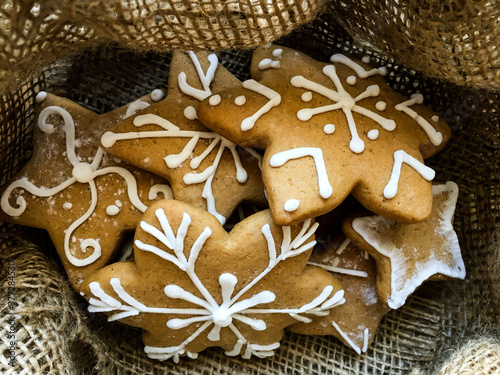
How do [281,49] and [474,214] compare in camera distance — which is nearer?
[281,49]

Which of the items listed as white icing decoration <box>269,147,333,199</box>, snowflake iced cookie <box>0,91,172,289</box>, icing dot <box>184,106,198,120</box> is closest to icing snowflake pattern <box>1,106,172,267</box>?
snowflake iced cookie <box>0,91,172,289</box>

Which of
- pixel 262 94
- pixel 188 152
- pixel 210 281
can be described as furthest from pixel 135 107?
pixel 210 281

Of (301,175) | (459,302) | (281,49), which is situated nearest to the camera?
(301,175)

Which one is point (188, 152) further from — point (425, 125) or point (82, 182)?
point (425, 125)

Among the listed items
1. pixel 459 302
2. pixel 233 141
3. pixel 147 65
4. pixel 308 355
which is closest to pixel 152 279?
pixel 233 141

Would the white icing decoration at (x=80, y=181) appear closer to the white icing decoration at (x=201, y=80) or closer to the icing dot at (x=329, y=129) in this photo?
the white icing decoration at (x=201, y=80)

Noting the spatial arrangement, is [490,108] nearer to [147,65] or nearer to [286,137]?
[286,137]

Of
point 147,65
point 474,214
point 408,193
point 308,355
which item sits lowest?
point 308,355
